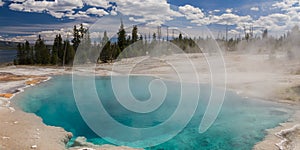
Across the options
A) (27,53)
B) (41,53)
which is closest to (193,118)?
(41,53)

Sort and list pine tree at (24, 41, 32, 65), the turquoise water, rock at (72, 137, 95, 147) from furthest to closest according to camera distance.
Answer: pine tree at (24, 41, 32, 65) → the turquoise water → rock at (72, 137, 95, 147)

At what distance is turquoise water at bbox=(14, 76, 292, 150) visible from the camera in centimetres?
1520

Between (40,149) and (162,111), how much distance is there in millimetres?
11970

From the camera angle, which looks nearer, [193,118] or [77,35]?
[193,118]

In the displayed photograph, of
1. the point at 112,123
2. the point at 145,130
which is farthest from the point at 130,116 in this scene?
the point at 145,130

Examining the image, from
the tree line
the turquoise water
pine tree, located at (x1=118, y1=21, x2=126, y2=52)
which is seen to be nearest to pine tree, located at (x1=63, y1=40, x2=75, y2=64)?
the tree line

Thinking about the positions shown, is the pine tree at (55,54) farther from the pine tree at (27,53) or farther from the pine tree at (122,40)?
the pine tree at (122,40)

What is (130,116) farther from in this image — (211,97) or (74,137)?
(211,97)

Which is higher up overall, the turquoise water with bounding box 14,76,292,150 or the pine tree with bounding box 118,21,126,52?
the pine tree with bounding box 118,21,126,52

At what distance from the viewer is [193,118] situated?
20.4 m

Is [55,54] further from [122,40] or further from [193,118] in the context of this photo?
[193,118]

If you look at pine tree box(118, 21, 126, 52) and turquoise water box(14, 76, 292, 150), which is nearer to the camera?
turquoise water box(14, 76, 292, 150)

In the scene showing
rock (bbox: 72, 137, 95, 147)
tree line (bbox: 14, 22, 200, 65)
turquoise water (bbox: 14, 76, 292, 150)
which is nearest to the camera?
rock (bbox: 72, 137, 95, 147)

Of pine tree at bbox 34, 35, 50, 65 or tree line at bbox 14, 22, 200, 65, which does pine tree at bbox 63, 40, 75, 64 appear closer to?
→ tree line at bbox 14, 22, 200, 65
